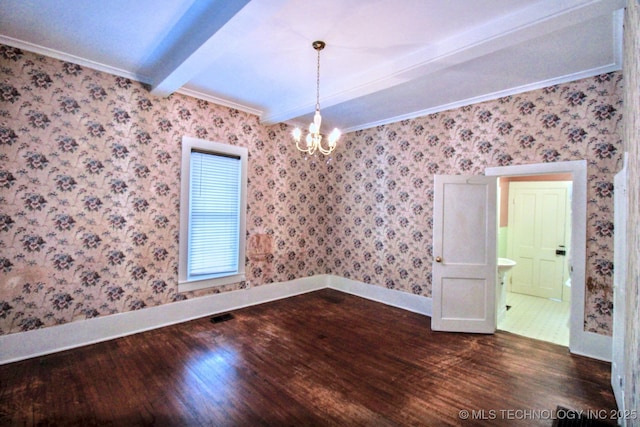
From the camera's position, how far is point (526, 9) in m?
2.16

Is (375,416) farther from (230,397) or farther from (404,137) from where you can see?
(404,137)

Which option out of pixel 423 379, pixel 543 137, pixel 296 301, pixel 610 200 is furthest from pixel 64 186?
pixel 610 200

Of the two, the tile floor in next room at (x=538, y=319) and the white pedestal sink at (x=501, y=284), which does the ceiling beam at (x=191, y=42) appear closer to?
the white pedestal sink at (x=501, y=284)

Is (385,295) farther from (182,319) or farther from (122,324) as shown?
(122,324)

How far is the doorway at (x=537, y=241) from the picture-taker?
5195 mm

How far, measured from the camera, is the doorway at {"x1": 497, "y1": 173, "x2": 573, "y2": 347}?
5195 mm

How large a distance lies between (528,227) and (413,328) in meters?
3.63

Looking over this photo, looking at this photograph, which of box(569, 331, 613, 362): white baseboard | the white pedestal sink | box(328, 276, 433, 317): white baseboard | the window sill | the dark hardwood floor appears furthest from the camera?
box(328, 276, 433, 317): white baseboard

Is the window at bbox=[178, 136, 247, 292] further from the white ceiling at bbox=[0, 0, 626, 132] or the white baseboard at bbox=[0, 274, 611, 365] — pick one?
the white ceiling at bbox=[0, 0, 626, 132]

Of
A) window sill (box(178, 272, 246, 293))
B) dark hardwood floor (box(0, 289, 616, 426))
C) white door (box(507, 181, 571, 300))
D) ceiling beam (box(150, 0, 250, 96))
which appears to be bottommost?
dark hardwood floor (box(0, 289, 616, 426))

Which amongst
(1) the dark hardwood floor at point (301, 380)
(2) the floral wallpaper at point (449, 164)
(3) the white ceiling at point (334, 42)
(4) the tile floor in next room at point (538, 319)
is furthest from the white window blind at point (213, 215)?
(4) the tile floor in next room at point (538, 319)

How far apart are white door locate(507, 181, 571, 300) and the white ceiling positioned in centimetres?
290

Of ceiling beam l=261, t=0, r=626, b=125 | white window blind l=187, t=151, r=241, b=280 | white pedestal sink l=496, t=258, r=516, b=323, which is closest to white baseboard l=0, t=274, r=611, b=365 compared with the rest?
white window blind l=187, t=151, r=241, b=280

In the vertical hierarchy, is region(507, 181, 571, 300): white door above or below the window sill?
above
